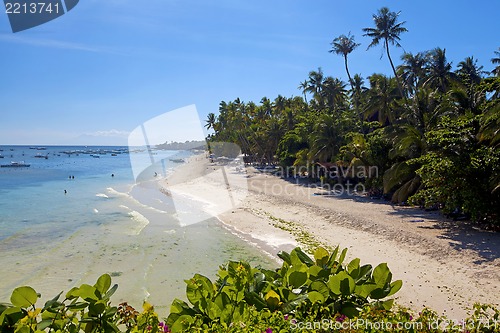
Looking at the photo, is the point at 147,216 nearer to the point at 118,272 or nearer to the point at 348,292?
the point at 118,272

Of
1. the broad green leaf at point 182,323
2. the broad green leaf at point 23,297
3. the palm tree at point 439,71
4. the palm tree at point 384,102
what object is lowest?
the broad green leaf at point 182,323

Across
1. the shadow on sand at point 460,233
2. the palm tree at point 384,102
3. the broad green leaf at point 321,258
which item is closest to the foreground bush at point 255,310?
the broad green leaf at point 321,258

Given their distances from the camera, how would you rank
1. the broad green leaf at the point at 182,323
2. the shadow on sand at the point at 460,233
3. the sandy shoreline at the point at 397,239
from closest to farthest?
the broad green leaf at the point at 182,323 → the sandy shoreline at the point at 397,239 → the shadow on sand at the point at 460,233

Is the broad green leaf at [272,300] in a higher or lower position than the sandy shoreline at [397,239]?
higher

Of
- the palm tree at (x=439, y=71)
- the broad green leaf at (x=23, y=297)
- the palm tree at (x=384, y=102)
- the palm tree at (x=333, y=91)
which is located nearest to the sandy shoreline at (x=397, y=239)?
the broad green leaf at (x=23, y=297)

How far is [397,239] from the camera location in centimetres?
Answer: 1332

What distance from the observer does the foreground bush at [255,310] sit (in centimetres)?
275

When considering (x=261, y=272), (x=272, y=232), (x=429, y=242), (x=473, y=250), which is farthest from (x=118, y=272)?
(x=473, y=250)

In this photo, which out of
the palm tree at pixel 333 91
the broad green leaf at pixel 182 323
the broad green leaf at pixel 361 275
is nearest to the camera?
the broad green leaf at pixel 182 323

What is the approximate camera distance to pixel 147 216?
2300 cm

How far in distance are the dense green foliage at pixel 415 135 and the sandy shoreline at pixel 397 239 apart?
1.17 m

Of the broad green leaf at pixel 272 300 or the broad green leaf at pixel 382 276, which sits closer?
the broad green leaf at pixel 272 300

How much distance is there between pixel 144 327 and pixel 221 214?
63.5 feet

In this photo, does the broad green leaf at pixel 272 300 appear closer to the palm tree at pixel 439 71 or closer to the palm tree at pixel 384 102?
the palm tree at pixel 384 102
